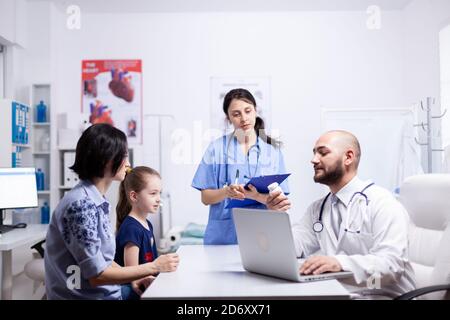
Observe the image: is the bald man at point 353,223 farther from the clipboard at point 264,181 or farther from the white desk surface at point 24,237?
the white desk surface at point 24,237

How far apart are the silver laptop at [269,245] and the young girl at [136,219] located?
43 cm

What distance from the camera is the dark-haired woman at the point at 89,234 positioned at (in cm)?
126

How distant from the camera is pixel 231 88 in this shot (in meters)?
1.74

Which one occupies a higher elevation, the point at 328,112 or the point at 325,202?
the point at 328,112

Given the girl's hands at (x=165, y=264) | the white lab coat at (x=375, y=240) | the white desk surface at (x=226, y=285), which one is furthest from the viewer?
the white lab coat at (x=375, y=240)

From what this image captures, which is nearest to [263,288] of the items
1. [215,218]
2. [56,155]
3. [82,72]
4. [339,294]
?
[339,294]

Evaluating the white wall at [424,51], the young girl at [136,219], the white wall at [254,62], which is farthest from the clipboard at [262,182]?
the white wall at [424,51]

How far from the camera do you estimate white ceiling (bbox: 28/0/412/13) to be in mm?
1716

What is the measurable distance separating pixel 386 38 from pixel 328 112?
0.36m

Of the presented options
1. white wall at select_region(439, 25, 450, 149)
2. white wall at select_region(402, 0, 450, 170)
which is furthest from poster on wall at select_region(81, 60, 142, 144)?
white wall at select_region(439, 25, 450, 149)

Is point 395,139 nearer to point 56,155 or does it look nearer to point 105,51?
point 105,51

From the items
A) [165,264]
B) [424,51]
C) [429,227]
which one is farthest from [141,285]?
[424,51]

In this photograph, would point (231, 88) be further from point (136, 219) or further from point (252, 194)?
point (136, 219)

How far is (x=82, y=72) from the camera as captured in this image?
171 cm
